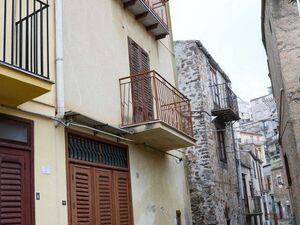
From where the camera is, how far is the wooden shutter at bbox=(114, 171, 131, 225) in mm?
9328

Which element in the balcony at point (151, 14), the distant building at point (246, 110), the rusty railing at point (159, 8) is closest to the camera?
the balcony at point (151, 14)

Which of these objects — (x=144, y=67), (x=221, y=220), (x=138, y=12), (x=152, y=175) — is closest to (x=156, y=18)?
(x=138, y=12)

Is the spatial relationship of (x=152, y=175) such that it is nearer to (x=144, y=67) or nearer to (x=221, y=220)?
(x=144, y=67)

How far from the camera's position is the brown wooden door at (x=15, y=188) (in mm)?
6238

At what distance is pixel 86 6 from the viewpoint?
9609mm

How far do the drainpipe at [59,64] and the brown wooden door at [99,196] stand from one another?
1120mm

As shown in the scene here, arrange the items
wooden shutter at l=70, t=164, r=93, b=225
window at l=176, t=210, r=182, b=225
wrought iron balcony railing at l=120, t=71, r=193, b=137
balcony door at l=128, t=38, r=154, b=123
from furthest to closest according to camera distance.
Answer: window at l=176, t=210, r=182, b=225 → balcony door at l=128, t=38, r=154, b=123 → wrought iron balcony railing at l=120, t=71, r=193, b=137 → wooden shutter at l=70, t=164, r=93, b=225

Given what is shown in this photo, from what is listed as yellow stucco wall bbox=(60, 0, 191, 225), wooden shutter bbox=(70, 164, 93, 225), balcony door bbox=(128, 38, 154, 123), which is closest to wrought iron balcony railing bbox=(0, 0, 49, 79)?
yellow stucco wall bbox=(60, 0, 191, 225)

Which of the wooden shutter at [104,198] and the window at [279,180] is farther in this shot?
the window at [279,180]

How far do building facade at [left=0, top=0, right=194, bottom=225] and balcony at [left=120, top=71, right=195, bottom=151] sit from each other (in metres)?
0.03

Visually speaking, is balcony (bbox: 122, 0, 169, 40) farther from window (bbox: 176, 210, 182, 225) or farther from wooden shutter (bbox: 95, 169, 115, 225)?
window (bbox: 176, 210, 182, 225)

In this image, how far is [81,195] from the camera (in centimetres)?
807

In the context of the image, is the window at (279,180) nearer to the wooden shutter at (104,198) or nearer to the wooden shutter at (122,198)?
the wooden shutter at (122,198)

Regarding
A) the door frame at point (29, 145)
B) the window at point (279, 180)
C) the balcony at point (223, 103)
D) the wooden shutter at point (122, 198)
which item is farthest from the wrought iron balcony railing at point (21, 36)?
the window at point (279, 180)
